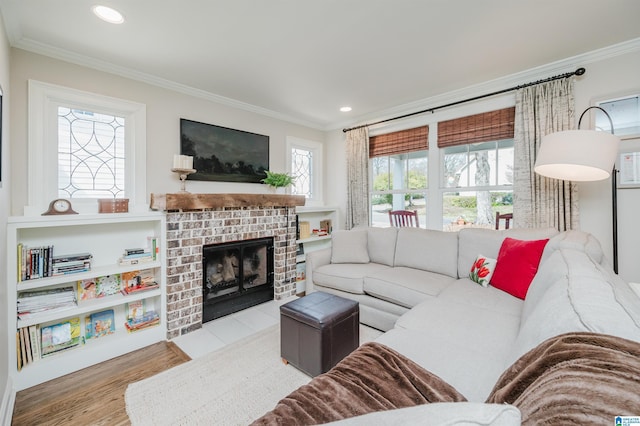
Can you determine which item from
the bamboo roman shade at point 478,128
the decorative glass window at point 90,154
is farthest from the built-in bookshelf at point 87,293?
the bamboo roman shade at point 478,128

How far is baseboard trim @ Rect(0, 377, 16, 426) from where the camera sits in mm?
1574

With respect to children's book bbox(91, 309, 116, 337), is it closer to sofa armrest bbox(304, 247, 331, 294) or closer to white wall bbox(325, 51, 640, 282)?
sofa armrest bbox(304, 247, 331, 294)

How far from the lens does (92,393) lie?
6.04 feet

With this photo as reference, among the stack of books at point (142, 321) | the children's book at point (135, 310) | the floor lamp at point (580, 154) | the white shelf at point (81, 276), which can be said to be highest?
the floor lamp at point (580, 154)

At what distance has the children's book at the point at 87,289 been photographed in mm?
2291

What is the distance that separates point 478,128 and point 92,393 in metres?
4.25

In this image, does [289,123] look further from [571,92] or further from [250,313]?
[571,92]

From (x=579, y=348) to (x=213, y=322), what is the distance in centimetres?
294

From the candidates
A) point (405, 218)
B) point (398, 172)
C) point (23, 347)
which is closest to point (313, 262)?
point (405, 218)

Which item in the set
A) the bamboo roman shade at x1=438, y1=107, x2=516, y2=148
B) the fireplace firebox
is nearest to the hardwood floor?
the fireplace firebox

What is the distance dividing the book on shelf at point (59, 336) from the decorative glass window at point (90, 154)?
3.50 feet

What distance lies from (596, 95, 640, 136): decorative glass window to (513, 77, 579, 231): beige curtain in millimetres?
215

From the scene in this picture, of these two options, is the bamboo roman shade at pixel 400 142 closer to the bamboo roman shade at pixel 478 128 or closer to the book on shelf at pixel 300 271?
the bamboo roman shade at pixel 478 128

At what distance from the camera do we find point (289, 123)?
4.14 meters
